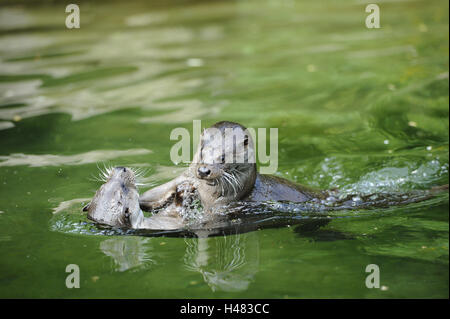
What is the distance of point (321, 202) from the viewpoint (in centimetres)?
505

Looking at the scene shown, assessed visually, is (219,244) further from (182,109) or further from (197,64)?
(197,64)

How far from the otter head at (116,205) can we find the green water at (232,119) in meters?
0.16

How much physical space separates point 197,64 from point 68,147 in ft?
13.4

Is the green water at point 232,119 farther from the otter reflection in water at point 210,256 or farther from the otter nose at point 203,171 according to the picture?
the otter nose at point 203,171

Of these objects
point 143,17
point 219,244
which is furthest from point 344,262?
point 143,17

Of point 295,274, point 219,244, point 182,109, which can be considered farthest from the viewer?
point 182,109

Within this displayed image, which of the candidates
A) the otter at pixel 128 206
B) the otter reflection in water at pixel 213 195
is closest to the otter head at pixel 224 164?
the otter reflection in water at pixel 213 195

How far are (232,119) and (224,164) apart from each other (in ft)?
9.52

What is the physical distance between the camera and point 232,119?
7.46 metres

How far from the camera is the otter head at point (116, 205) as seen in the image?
445cm

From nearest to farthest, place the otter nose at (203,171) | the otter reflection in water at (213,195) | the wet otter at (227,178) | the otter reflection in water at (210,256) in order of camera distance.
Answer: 1. the otter reflection in water at (210,256)
2. the otter nose at (203,171)
3. the otter reflection in water at (213,195)
4. the wet otter at (227,178)

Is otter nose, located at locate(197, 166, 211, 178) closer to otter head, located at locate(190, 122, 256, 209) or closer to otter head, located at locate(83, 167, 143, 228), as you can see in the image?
otter head, located at locate(190, 122, 256, 209)

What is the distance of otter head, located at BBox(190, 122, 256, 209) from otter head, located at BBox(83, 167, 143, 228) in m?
0.52

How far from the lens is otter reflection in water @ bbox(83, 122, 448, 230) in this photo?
4.51m
